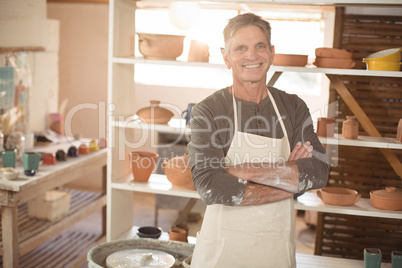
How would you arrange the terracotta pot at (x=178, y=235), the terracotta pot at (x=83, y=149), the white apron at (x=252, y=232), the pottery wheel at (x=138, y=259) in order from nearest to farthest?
the white apron at (x=252, y=232), the pottery wheel at (x=138, y=259), the terracotta pot at (x=178, y=235), the terracotta pot at (x=83, y=149)

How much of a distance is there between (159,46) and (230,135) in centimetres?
109

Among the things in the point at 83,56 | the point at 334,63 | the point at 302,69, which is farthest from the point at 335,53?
the point at 83,56

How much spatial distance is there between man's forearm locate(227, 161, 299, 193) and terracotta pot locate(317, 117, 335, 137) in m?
0.95

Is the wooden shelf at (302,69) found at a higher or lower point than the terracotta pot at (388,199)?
higher

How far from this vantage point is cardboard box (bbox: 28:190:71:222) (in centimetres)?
414

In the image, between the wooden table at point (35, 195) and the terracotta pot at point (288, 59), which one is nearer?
the terracotta pot at point (288, 59)

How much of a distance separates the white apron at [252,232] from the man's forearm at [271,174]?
0.09 m

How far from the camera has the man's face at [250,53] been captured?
215 centimetres

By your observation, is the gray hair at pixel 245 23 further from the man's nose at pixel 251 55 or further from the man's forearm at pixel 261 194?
the man's forearm at pixel 261 194

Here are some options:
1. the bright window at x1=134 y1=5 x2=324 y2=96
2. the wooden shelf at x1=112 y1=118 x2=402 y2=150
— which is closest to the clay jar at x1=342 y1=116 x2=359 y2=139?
the wooden shelf at x1=112 y1=118 x2=402 y2=150

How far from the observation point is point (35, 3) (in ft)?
15.5

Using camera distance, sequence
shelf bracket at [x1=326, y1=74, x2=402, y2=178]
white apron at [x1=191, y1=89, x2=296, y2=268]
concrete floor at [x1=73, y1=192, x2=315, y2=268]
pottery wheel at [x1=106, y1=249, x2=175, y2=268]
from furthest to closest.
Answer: concrete floor at [x1=73, y1=192, x2=315, y2=268] → shelf bracket at [x1=326, y1=74, x2=402, y2=178] → pottery wheel at [x1=106, y1=249, x2=175, y2=268] → white apron at [x1=191, y1=89, x2=296, y2=268]

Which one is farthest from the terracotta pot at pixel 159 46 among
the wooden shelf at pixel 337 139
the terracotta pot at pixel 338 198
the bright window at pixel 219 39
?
the bright window at pixel 219 39

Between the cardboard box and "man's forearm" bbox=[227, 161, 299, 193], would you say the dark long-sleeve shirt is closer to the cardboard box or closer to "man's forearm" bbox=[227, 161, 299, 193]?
"man's forearm" bbox=[227, 161, 299, 193]
